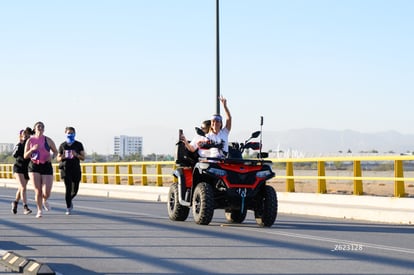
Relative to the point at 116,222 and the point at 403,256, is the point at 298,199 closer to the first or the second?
the point at 116,222

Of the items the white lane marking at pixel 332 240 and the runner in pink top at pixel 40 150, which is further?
the runner in pink top at pixel 40 150

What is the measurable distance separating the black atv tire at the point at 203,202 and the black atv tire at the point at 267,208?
0.87 m

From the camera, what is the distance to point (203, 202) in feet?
49.6

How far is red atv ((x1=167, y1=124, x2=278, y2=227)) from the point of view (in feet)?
49.7

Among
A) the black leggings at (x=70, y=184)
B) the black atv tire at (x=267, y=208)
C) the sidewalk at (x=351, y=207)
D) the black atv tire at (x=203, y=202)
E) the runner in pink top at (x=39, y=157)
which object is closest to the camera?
the black atv tire at (x=203, y=202)

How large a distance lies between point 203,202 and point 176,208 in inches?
63.1

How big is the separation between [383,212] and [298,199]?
4224mm

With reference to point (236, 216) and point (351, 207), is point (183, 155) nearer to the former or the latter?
point (236, 216)

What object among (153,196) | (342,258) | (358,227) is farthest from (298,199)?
(342,258)

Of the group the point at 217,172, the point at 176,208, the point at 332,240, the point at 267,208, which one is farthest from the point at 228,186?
the point at 332,240

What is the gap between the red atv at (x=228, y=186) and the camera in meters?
15.1

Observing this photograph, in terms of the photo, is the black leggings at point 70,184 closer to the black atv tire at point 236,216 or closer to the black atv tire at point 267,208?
the black atv tire at point 236,216

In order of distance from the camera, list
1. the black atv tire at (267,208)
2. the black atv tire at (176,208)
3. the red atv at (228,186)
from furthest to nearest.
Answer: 1. the black atv tire at (176,208)
2. the black atv tire at (267,208)
3. the red atv at (228,186)

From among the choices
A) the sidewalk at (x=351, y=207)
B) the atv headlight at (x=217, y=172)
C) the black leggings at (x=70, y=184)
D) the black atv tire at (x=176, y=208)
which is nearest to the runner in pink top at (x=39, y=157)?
the black leggings at (x=70, y=184)
